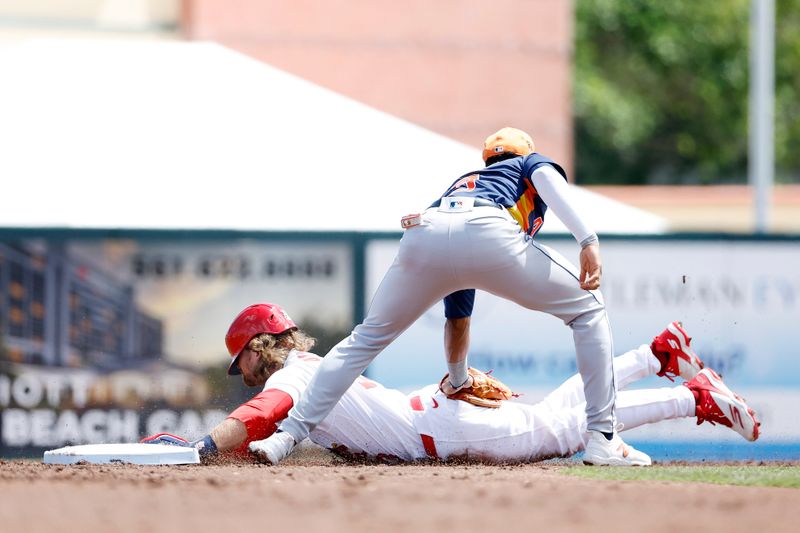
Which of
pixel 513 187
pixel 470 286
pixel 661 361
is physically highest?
pixel 513 187

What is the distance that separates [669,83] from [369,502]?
29.3 metres

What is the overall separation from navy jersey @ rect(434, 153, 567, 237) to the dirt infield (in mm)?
1099

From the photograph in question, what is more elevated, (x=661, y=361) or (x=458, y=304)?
(x=458, y=304)

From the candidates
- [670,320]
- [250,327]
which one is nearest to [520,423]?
[250,327]

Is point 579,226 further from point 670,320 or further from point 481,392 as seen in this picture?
point 670,320

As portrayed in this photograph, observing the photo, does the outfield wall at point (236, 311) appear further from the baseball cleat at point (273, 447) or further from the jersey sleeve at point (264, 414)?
the baseball cleat at point (273, 447)

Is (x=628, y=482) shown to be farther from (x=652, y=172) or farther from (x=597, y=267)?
(x=652, y=172)

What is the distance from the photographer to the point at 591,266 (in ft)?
19.8

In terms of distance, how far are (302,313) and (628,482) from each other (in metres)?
3.41

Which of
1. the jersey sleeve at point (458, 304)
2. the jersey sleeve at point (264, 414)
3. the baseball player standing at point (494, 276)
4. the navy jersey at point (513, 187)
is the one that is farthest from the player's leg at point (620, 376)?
the jersey sleeve at point (264, 414)

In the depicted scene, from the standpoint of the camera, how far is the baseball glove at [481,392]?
6.73 meters

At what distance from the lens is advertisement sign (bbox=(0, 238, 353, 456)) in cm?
870

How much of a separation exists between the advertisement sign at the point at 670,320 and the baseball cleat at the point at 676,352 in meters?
1.63

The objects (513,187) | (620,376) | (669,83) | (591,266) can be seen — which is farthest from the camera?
(669,83)
